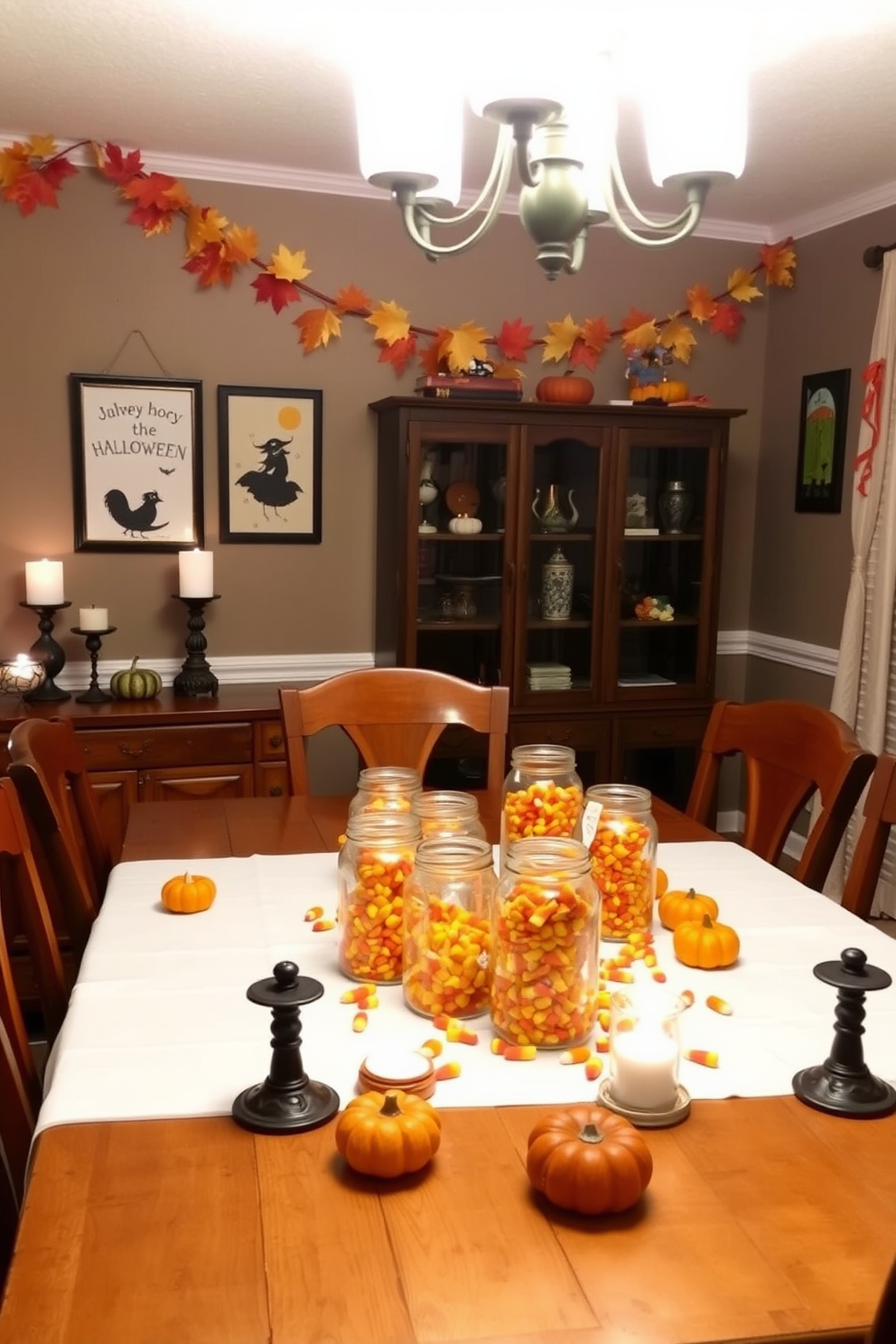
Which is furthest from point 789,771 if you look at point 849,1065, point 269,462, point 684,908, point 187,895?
point 269,462

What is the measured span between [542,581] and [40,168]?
1.95 metres

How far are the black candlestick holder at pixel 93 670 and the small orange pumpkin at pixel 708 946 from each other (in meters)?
2.31

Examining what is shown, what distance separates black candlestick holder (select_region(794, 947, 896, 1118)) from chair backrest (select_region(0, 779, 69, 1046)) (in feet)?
3.10

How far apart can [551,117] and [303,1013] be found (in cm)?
116

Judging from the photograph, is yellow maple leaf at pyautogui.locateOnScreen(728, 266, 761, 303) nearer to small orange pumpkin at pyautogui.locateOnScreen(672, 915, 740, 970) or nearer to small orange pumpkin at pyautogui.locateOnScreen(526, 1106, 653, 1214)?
small orange pumpkin at pyautogui.locateOnScreen(672, 915, 740, 970)

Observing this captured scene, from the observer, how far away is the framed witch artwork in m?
3.72

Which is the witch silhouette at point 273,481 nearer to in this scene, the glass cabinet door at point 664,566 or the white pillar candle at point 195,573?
the white pillar candle at point 195,573

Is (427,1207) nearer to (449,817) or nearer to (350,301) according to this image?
(449,817)

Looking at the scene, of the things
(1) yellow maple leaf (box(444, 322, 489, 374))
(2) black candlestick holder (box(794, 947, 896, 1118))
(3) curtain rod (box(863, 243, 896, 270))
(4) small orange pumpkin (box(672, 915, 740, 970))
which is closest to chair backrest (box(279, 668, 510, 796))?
(4) small orange pumpkin (box(672, 915, 740, 970))

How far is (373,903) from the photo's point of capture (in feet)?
4.58

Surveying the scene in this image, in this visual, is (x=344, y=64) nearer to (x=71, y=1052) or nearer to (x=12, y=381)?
(x=12, y=381)

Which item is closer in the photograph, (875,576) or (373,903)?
(373,903)

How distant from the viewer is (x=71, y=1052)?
1.20m

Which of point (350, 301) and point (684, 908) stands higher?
point (350, 301)
